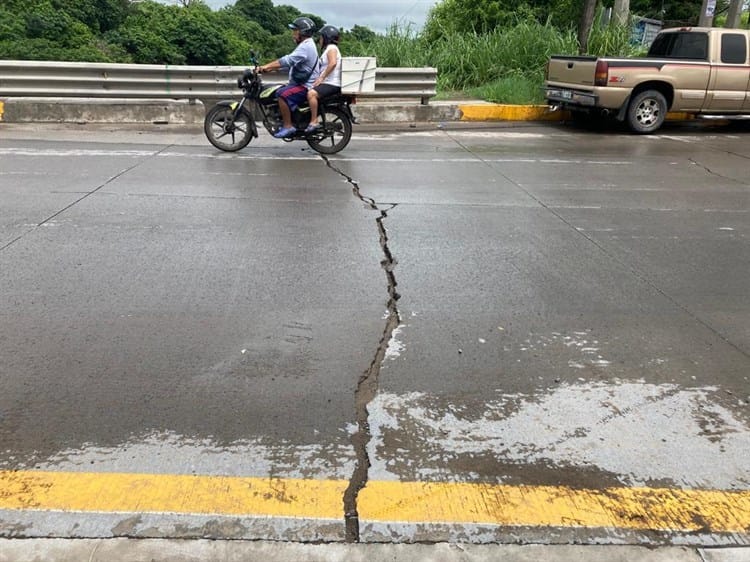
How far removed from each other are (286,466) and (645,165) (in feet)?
28.2

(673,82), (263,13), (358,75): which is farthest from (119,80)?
(263,13)

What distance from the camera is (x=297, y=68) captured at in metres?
9.25

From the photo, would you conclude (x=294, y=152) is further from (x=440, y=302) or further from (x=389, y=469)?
(x=389, y=469)

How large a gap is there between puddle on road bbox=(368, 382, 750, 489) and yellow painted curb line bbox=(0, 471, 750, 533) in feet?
0.28

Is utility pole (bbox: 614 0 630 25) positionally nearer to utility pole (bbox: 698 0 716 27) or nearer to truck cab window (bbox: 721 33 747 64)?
utility pole (bbox: 698 0 716 27)

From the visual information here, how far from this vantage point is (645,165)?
9797 millimetres

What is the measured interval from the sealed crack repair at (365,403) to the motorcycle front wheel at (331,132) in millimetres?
4689

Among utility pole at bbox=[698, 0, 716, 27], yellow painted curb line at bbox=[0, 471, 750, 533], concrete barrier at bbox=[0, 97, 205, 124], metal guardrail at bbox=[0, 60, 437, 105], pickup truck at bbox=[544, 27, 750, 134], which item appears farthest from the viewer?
utility pole at bbox=[698, 0, 716, 27]

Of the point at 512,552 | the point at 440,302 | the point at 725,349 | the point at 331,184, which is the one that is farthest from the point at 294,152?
the point at 512,552

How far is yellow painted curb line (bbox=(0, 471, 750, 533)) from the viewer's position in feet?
8.34

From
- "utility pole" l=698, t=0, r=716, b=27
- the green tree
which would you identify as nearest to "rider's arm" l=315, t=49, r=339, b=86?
"utility pole" l=698, t=0, r=716, b=27

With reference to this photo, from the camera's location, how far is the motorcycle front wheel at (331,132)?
980 centimetres

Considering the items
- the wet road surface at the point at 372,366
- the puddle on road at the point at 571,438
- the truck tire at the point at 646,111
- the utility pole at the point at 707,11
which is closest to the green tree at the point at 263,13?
the utility pole at the point at 707,11

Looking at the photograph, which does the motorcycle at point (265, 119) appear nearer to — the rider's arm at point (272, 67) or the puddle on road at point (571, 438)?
the rider's arm at point (272, 67)
